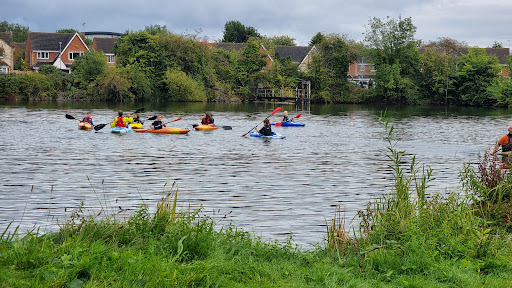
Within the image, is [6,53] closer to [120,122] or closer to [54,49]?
[54,49]

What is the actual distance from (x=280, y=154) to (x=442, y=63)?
6265 cm

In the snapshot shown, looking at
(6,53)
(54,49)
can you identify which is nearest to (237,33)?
(54,49)

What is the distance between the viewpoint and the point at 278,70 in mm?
84750

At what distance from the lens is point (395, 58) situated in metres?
80.8

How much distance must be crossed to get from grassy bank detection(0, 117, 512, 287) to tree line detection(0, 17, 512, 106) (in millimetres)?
64373

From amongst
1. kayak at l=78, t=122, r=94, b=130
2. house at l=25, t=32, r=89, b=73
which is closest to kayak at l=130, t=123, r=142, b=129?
kayak at l=78, t=122, r=94, b=130

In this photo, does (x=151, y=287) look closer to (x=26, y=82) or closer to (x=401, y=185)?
(x=401, y=185)

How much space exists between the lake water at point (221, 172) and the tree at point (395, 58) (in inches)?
1737

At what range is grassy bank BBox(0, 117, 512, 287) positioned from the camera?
20.7ft

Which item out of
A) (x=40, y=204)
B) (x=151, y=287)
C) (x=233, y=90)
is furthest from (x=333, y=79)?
(x=151, y=287)

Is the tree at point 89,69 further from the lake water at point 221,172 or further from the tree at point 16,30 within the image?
the tree at point 16,30

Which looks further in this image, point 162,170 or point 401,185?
point 162,170

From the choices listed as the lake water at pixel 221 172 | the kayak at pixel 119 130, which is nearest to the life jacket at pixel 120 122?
the kayak at pixel 119 130

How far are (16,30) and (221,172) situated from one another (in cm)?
14041
